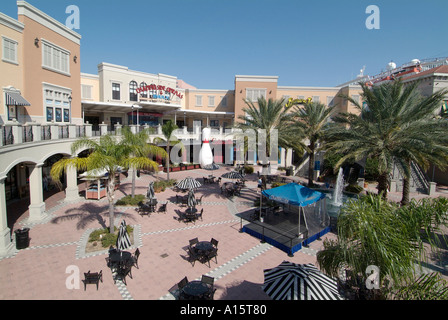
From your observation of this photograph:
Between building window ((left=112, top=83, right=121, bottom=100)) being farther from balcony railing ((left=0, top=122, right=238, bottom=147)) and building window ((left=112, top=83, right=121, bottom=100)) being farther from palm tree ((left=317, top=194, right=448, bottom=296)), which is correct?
palm tree ((left=317, top=194, right=448, bottom=296))

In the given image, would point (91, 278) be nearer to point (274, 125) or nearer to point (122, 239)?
point (122, 239)

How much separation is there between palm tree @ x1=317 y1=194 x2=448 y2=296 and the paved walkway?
415 centimetres

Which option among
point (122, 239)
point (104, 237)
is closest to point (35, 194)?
point (104, 237)

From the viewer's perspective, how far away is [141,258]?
1121cm

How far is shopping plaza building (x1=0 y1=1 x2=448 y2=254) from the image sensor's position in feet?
47.7

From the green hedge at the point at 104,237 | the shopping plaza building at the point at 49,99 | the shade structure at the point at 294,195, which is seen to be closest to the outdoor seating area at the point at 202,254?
the green hedge at the point at 104,237

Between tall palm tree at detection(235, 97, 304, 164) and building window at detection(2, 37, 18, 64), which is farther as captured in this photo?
tall palm tree at detection(235, 97, 304, 164)

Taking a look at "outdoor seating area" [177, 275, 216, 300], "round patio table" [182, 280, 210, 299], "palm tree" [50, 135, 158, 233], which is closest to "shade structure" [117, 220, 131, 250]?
"palm tree" [50, 135, 158, 233]

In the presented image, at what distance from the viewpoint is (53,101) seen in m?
19.9

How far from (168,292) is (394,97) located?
45.8ft

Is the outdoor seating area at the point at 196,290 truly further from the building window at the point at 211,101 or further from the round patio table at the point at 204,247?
the building window at the point at 211,101

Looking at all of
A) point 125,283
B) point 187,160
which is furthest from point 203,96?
point 125,283

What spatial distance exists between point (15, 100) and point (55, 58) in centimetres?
549
